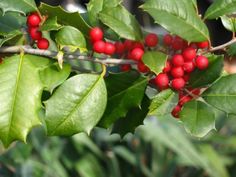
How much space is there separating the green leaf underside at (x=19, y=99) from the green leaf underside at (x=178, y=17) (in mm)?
226

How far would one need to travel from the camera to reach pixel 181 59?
921 mm

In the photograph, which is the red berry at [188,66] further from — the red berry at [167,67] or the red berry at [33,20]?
the red berry at [33,20]

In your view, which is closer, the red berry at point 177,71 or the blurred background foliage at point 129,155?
the red berry at point 177,71

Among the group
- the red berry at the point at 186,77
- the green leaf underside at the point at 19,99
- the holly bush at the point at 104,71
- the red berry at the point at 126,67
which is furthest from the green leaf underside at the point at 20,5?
the red berry at the point at 186,77

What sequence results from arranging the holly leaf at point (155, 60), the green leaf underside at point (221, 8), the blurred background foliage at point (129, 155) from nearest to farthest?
the holly leaf at point (155, 60) < the green leaf underside at point (221, 8) < the blurred background foliage at point (129, 155)

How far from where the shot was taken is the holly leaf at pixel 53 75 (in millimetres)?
921

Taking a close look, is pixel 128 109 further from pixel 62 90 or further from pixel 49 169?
pixel 49 169

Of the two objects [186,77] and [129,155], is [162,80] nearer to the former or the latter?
[186,77]

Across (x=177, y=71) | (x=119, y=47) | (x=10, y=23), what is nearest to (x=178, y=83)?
(x=177, y=71)

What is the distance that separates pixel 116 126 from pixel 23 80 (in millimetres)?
286

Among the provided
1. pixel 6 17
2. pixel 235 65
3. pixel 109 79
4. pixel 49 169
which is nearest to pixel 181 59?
pixel 109 79

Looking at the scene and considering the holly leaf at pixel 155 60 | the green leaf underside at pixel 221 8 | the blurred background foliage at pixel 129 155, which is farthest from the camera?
the blurred background foliage at pixel 129 155

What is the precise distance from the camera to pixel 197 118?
968 mm

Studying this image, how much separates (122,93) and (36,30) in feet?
0.67
